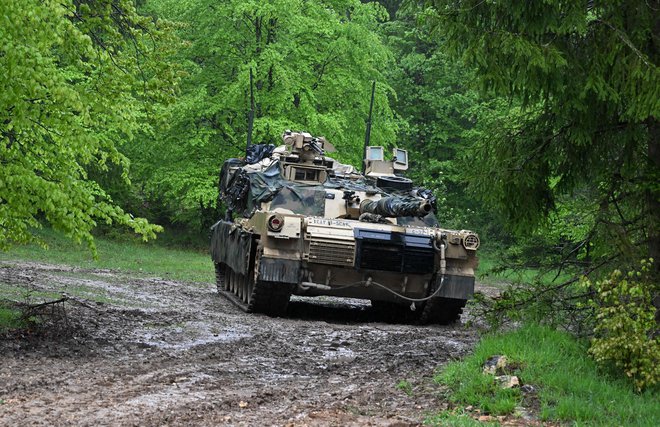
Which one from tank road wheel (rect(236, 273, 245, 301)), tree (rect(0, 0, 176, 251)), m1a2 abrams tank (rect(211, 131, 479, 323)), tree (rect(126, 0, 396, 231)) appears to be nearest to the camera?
tree (rect(0, 0, 176, 251))

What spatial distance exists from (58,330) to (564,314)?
5.94 m

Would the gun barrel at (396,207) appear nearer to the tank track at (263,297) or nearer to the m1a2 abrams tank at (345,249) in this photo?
the m1a2 abrams tank at (345,249)

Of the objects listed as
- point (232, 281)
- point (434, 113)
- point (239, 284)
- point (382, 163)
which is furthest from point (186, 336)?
point (434, 113)

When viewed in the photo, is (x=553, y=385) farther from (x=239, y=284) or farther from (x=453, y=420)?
(x=239, y=284)

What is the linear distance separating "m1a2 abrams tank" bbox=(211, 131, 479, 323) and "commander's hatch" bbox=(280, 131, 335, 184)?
0.03 metres

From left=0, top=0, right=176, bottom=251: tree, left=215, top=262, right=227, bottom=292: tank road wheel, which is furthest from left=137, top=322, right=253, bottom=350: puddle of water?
left=215, top=262, right=227, bottom=292: tank road wheel

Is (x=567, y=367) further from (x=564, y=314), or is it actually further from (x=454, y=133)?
(x=454, y=133)

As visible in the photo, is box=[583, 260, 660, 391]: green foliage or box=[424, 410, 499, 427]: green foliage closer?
box=[424, 410, 499, 427]: green foliage

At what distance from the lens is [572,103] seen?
998cm

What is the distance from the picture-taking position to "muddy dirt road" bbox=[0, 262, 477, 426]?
7.94 meters

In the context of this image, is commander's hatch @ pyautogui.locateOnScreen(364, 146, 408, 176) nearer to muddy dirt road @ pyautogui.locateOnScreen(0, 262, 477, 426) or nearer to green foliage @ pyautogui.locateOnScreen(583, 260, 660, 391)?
muddy dirt road @ pyautogui.locateOnScreen(0, 262, 477, 426)

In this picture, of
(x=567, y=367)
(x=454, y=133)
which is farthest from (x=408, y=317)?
(x=454, y=133)

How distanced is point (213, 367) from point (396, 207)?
5494 mm

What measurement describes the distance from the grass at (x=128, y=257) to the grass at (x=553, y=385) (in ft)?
49.0
